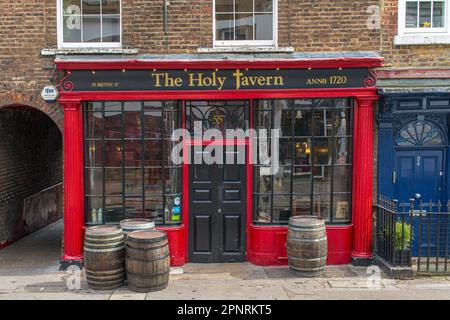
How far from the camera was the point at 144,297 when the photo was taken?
23.9ft

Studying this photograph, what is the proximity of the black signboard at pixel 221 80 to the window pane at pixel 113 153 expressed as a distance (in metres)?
0.98

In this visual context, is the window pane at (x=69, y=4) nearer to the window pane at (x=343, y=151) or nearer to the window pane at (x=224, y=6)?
the window pane at (x=224, y=6)

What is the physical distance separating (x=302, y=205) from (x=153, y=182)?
273 cm

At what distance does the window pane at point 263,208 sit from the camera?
8.95m

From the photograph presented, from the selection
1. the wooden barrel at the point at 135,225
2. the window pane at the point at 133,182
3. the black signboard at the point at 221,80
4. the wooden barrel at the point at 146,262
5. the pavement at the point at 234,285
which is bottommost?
the pavement at the point at 234,285

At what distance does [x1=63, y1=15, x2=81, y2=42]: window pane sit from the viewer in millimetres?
8906

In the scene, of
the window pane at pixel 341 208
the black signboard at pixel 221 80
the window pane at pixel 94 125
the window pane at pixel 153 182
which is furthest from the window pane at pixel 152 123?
the window pane at pixel 341 208

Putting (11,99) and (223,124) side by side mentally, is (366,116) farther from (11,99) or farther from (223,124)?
(11,99)

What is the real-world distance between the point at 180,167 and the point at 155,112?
108cm

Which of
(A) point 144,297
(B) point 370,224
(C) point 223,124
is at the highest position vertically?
(C) point 223,124

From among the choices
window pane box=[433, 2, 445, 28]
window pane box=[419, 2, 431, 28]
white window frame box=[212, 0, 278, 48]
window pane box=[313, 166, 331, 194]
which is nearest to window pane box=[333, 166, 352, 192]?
window pane box=[313, 166, 331, 194]

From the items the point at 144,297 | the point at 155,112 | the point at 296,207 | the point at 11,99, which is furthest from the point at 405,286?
the point at 11,99

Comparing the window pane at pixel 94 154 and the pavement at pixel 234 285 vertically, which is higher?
the window pane at pixel 94 154

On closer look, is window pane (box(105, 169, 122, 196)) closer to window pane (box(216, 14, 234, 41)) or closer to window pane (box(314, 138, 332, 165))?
window pane (box(216, 14, 234, 41))
